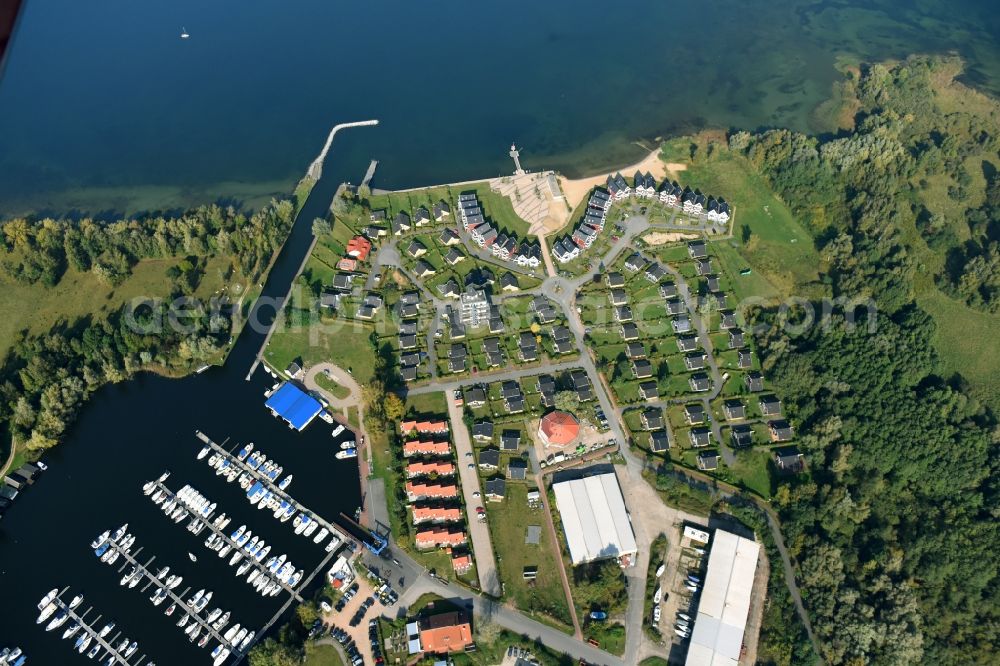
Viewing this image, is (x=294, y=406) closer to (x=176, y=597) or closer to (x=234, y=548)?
(x=234, y=548)

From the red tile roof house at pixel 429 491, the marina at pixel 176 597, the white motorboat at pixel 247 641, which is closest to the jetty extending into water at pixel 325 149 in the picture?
the red tile roof house at pixel 429 491

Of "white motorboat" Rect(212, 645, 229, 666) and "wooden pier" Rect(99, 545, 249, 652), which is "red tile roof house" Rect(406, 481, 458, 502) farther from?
"white motorboat" Rect(212, 645, 229, 666)

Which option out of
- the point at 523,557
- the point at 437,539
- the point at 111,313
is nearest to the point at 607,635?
the point at 523,557

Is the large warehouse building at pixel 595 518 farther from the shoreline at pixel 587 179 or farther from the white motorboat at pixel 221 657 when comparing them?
the shoreline at pixel 587 179

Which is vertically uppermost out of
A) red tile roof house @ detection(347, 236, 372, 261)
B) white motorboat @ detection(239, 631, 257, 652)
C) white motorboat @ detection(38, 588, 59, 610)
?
red tile roof house @ detection(347, 236, 372, 261)

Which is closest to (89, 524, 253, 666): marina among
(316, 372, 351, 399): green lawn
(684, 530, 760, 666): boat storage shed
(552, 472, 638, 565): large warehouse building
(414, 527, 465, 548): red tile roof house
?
(414, 527, 465, 548): red tile roof house

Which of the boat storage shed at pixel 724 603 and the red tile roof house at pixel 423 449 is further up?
the red tile roof house at pixel 423 449
